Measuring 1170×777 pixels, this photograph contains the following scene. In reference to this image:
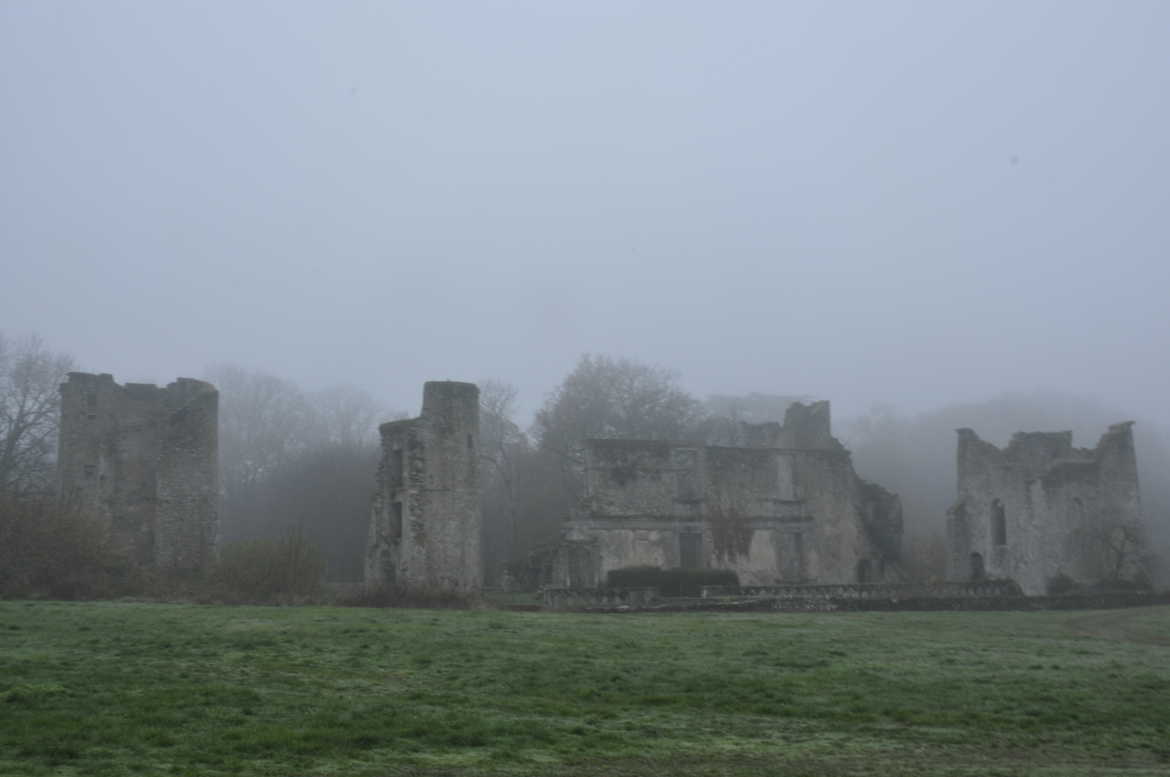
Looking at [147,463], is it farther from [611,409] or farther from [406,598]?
[611,409]

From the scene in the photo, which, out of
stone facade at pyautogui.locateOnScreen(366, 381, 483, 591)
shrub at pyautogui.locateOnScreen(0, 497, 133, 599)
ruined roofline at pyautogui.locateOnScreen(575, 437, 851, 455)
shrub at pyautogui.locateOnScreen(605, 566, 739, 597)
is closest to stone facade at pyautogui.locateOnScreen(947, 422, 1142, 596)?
ruined roofline at pyautogui.locateOnScreen(575, 437, 851, 455)

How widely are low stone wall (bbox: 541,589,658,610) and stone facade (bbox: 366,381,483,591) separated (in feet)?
9.18

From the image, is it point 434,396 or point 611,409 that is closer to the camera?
point 434,396

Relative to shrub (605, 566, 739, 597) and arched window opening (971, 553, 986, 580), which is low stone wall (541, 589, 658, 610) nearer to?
shrub (605, 566, 739, 597)

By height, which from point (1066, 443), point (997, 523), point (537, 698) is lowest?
point (537, 698)

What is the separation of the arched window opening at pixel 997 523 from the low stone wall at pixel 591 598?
19.9 m

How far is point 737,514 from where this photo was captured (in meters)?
49.1

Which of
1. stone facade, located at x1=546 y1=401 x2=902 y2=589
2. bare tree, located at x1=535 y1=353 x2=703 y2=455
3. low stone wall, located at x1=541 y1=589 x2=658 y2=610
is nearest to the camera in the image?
low stone wall, located at x1=541 y1=589 x2=658 y2=610

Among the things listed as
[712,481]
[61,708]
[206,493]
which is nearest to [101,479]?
[206,493]

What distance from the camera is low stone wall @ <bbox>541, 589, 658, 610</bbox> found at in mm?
32719

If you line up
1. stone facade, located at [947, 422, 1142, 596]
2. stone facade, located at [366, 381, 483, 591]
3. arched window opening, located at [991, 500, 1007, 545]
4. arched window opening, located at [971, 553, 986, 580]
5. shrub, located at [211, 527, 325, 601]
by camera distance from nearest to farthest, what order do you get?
shrub, located at [211, 527, 325, 601] < stone facade, located at [366, 381, 483, 591] < stone facade, located at [947, 422, 1142, 596] < arched window opening, located at [991, 500, 1007, 545] < arched window opening, located at [971, 553, 986, 580]

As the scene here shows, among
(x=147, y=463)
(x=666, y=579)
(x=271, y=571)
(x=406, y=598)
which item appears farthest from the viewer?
(x=666, y=579)

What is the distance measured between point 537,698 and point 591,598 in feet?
58.4

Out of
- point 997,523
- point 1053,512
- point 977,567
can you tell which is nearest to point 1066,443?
point 1053,512
